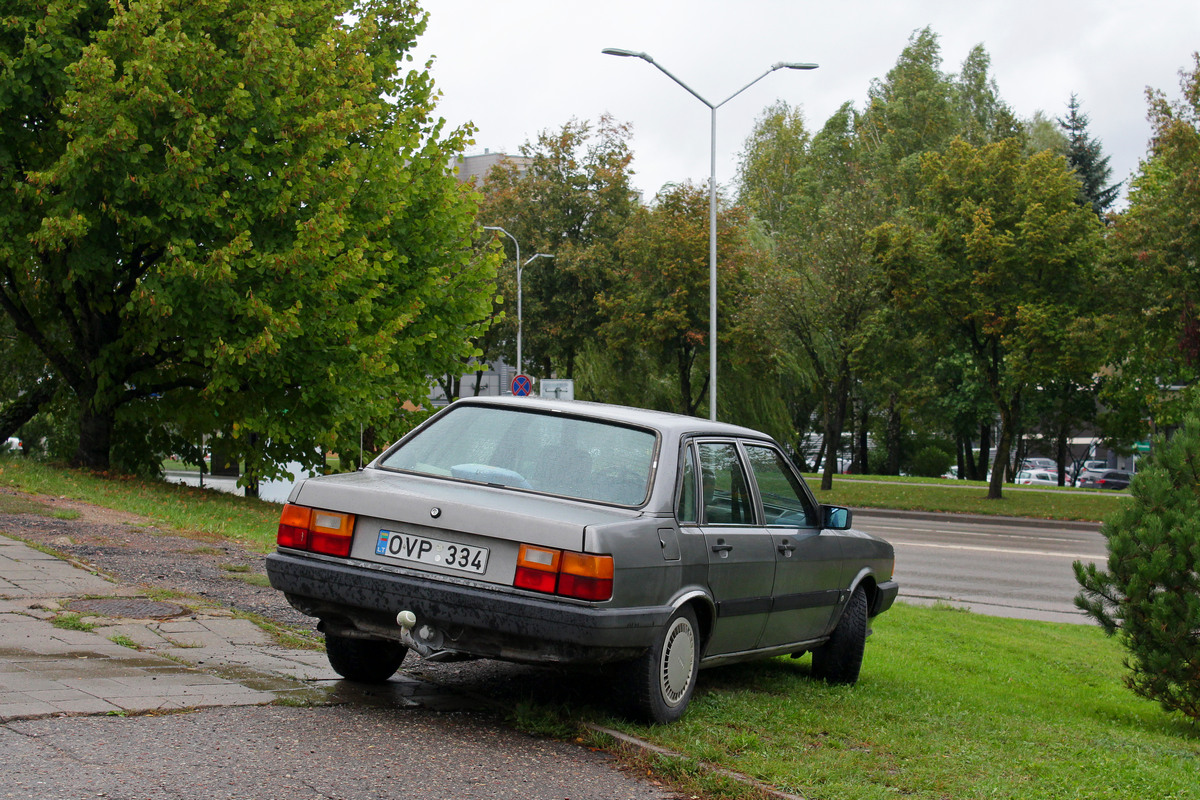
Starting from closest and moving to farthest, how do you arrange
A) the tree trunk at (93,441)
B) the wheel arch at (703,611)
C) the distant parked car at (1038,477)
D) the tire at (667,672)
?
the tire at (667,672) < the wheel arch at (703,611) < the tree trunk at (93,441) < the distant parked car at (1038,477)

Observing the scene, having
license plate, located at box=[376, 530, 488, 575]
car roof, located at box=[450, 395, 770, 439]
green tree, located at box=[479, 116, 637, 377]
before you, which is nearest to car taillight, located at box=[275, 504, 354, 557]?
license plate, located at box=[376, 530, 488, 575]

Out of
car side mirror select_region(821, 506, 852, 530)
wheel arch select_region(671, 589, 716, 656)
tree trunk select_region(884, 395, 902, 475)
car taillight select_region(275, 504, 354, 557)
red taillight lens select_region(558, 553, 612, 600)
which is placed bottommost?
wheel arch select_region(671, 589, 716, 656)

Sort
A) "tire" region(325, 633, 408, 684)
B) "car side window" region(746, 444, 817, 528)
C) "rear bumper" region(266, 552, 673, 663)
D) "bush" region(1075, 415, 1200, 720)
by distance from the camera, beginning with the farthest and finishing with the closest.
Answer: "bush" region(1075, 415, 1200, 720) → "car side window" region(746, 444, 817, 528) → "tire" region(325, 633, 408, 684) → "rear bumper" region(266, 552, 673, 663)

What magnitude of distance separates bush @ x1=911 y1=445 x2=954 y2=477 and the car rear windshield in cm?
5490

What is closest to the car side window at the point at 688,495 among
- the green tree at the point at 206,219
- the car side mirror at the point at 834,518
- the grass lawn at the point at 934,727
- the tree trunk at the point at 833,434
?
the grass lawn at the point at 934,727

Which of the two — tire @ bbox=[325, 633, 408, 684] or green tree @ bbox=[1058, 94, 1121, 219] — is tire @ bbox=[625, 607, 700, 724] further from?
green tree @ bbox=[1058, 94, 1121, 219]

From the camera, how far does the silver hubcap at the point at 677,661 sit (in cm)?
521

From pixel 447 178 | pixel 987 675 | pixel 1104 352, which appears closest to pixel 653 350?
pixel 1104 352

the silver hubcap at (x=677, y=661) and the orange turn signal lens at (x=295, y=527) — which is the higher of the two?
the orange turn signal lens at (x=295, y=527)

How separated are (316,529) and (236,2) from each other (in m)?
14.7

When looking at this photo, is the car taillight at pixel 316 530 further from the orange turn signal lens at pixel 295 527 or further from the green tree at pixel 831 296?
the green tree at pixel 831 296

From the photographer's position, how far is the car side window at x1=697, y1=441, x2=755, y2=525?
18.9ft

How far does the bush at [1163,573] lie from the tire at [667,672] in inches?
144

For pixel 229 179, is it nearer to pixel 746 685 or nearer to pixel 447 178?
pixel 447 178
